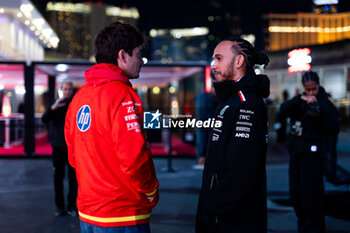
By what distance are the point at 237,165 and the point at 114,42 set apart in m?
0.95

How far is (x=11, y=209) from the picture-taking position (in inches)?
256

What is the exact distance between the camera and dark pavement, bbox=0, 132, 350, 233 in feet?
18.4

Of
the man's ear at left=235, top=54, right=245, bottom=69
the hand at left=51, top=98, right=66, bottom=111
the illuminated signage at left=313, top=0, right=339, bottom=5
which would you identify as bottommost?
the hand at left=51, top=98, right=66, bottom=111

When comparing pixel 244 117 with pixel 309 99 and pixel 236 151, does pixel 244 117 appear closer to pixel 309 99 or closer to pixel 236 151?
pixel 236 151

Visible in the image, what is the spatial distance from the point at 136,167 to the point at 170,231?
11.9 feet

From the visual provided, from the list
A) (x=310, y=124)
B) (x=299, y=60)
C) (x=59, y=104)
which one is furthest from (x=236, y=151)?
(x=299, y=60)

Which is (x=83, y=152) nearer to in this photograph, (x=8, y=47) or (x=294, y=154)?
(x=294, y=154)

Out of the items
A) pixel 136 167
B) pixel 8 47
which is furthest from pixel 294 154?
pixel 8 47

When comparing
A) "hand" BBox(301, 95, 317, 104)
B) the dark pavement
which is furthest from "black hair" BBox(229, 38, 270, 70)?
the dark pavement

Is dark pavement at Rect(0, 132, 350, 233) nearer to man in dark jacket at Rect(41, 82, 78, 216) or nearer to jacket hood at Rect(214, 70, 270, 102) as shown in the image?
man in dark jacket at Rect(41, 82, 78, 216)

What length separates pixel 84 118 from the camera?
2.19 meters

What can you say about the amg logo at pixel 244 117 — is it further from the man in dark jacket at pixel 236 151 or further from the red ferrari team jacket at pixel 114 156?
the red ferrari team jacket at pixel 114 156

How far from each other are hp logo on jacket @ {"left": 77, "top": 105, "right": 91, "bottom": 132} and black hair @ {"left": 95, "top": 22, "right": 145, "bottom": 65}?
11.4 inches

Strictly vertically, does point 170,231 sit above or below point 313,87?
below
